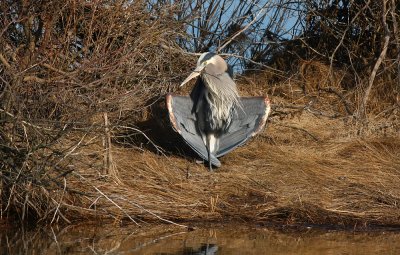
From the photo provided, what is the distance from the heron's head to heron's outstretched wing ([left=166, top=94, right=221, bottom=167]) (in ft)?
0.80

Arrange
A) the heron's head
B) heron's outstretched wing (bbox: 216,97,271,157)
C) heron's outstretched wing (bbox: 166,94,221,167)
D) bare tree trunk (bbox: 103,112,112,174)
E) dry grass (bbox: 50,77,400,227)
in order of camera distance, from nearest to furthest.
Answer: dry grass (bbox: 50,77,400,227)
bare tree trunk (bbox: 103,112,112,174)
heron's outstretched wing (bbox: 166,94,221,167)
heron's outstretched wing (bbox: 216,97,271,157)
the heron's head

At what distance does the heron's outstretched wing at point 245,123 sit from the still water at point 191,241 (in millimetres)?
1639

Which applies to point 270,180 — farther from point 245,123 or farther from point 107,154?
point 107,154

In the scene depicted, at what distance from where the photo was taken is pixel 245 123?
29.5ft

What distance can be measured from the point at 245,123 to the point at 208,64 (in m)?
0.66

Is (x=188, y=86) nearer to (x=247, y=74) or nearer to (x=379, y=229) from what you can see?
(x=247, y=74)

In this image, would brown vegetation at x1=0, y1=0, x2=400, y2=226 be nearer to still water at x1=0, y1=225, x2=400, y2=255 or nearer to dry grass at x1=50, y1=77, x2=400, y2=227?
dry grass at x1=50, y1=77, x2=400, y2=227

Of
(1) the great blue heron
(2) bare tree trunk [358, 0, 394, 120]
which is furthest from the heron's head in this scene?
(2) bare tree trunk [358, 0, 394, 120]

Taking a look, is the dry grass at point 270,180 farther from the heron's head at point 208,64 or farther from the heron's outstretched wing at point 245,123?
the heron's head at point 208,64

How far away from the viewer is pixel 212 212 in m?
7.54

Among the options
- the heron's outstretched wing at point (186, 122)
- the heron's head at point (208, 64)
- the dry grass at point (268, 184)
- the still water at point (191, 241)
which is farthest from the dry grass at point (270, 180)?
the heron's head at point (208, 64)

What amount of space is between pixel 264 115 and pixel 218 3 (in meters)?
2.24

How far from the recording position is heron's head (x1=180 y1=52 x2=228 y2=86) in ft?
29.9

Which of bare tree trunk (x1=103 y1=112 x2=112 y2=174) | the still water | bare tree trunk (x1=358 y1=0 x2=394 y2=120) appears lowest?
the still water
